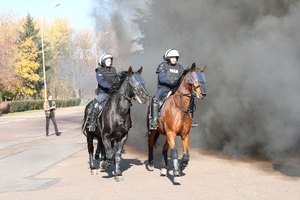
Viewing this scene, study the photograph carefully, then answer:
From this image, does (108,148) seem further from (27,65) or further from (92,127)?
(27,65)

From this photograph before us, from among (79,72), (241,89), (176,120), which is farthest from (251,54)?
(79,72)

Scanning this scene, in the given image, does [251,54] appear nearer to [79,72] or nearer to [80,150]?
[80,150]

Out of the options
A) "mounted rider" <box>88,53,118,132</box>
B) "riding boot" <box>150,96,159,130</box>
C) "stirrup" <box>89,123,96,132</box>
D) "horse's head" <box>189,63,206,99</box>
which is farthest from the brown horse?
"stirrup" <box>89,123,96,132</box>

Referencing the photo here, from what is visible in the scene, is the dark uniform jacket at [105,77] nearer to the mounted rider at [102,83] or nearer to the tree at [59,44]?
the mounted rider at [102,83]

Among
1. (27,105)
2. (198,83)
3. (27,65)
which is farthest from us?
(27,65)

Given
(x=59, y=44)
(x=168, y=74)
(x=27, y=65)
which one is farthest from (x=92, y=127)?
(x=59, y=44)

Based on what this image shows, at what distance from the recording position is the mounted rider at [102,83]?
8.97m

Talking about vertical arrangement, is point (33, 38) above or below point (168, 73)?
above

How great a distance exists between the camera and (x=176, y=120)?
820cm

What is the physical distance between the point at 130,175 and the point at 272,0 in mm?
5701

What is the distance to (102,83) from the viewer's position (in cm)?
903

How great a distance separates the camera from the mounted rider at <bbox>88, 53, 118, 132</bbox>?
8.97 meters

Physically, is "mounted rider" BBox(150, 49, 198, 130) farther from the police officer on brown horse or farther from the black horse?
the black horse

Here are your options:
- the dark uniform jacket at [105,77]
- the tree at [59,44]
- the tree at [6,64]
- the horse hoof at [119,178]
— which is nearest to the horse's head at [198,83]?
the dark uniform jacket at [105,77]
